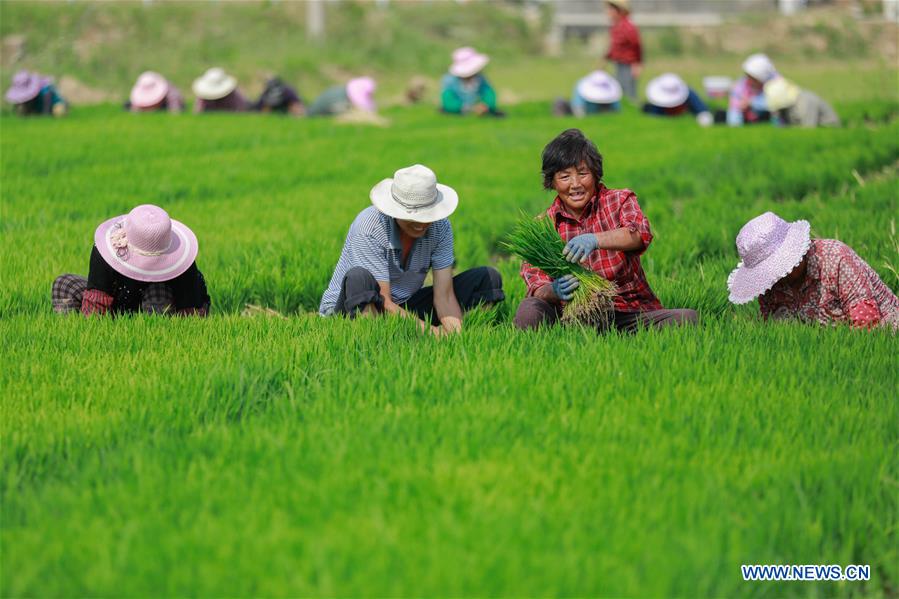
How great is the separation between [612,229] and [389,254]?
3.28 feet

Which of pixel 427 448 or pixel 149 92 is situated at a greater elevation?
pixel 149 92

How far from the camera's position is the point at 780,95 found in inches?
449

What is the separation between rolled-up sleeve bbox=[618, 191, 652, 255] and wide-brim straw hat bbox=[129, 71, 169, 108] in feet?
32.1

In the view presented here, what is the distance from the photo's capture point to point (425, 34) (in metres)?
25.9

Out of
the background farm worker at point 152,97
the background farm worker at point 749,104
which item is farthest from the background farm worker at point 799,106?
the background farm worker at point 152,97

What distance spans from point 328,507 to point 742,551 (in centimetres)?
95

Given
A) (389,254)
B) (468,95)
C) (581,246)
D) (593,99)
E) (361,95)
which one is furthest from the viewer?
(468,95)

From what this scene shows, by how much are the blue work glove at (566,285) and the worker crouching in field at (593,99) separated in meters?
9.44

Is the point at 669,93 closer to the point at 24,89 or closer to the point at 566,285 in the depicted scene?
the point at 24,89

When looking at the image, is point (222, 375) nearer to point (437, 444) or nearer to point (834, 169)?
point (437, 444)

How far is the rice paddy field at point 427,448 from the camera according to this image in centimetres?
219

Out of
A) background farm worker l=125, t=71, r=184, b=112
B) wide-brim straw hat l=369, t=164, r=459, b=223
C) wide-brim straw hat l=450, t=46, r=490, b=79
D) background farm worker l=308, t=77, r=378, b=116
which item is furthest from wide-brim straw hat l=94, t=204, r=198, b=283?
wide-brim straw hat l=450, t=46, r=490, b=79

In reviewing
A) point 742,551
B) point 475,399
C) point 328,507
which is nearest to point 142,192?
point 475,399

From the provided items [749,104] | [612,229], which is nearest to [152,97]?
[749,104]
